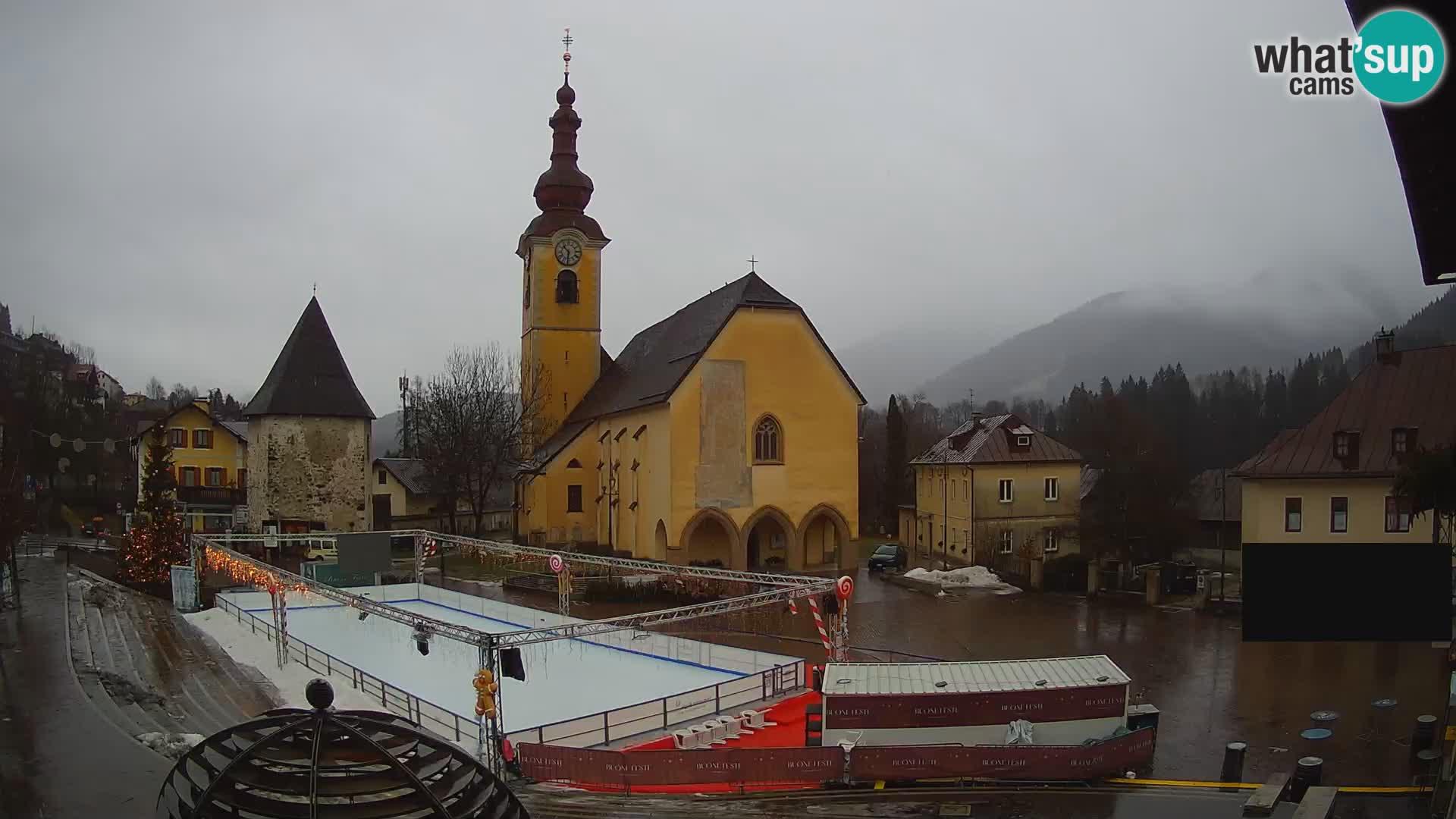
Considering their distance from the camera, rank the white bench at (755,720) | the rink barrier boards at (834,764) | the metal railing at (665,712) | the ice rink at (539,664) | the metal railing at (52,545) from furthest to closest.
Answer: the metal railing at (52,545) → the ice rink at (539,664) → the white bench at (755,720) → the metal railing at (665,712) → the rink barrier boards at (834,764)

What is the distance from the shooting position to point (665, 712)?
1403 centimetres

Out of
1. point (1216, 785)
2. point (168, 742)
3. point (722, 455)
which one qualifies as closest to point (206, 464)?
point (722, 455)

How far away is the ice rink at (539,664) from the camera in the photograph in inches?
666

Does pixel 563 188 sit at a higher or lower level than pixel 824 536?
higher

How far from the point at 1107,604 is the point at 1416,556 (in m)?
15.6

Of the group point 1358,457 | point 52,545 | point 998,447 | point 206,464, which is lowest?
point 52,545

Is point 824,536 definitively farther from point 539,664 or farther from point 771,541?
point 539,664

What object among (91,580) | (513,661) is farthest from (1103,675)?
(91,580)

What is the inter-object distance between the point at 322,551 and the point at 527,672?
17.9 meters

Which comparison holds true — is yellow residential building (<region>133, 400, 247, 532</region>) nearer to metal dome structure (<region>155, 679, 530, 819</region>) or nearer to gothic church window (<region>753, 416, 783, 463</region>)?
gothic church window (<region>753, 416, 783, 463</region>)

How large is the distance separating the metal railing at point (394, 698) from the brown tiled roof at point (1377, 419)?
21662mm

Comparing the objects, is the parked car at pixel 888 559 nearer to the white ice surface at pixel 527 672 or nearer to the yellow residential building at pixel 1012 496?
the yellow residential building at pixel 1012 496

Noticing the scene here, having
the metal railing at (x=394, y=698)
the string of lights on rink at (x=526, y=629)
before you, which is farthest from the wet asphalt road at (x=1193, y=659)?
the metal railing at (x=394, y=698)

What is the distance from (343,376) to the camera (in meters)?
36.6
